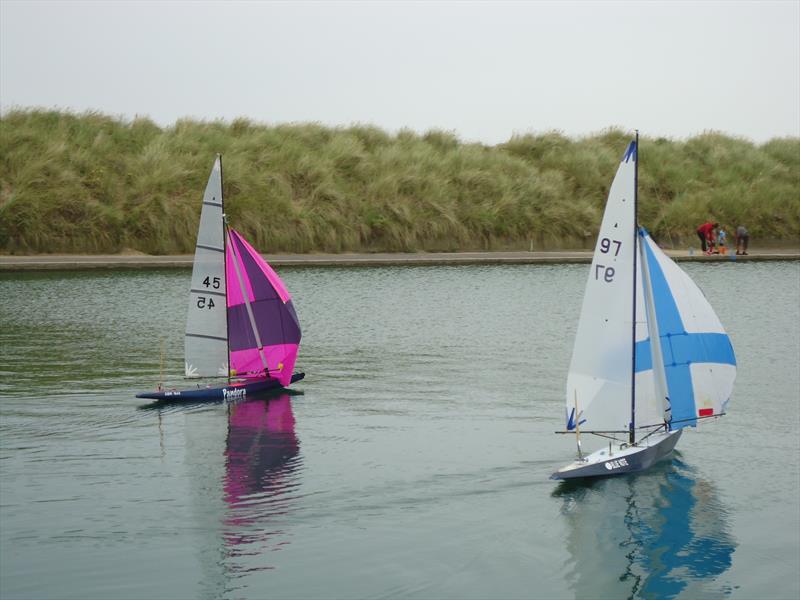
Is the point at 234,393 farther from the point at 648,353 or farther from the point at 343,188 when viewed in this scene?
the point at 343,188

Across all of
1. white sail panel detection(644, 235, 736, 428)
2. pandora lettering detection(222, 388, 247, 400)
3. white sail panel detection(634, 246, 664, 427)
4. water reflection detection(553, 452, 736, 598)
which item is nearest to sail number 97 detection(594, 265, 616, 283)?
white sail panel detection(634, 246, 664, 427)

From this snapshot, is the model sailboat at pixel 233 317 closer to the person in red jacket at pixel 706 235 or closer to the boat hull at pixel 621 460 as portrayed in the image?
the boat hull at pixel 621 460

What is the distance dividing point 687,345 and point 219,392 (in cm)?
1092

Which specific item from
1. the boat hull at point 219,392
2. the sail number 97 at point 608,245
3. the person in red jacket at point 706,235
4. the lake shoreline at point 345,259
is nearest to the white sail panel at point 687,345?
the sail number 97 at point 608,245

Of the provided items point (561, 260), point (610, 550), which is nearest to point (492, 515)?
point (610, 550)

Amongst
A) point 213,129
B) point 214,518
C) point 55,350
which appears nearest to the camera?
point 214,518

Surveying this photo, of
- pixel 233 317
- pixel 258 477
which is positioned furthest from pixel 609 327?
pixel 233 317

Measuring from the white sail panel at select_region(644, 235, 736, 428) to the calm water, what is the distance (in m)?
1.49

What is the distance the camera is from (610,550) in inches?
641

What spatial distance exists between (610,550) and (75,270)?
38513 millimetres

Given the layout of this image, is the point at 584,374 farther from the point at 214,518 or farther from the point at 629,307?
the point at 214,518

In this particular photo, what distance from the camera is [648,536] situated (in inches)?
663

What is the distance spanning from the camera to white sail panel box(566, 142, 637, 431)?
18.0 meters

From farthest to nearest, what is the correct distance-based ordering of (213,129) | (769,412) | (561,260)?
1. (213,129)
2. (561,260)
3. (769,412)
